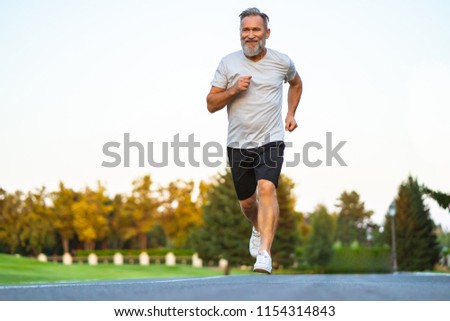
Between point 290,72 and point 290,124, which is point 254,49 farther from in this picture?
point 290,124

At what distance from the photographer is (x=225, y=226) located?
167ft

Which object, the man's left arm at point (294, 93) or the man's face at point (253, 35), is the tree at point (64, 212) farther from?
the man's face at point (253, 35)

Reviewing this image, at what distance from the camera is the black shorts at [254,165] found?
6508 millimetres

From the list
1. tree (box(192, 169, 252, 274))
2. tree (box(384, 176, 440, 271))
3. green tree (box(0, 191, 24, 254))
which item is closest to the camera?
tree (box(384, 176, 440, 271))

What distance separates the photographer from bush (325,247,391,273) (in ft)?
128

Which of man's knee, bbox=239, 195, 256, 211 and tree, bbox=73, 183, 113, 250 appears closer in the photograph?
man's knee, bbox=239, 195, 256, 211

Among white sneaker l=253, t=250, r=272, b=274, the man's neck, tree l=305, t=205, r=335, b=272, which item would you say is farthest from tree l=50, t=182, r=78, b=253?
white sneaker l=253, t=250, r=272, b=274

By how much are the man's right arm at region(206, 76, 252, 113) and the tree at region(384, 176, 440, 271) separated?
145 feet

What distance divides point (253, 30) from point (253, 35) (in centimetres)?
4

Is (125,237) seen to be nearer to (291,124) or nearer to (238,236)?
(238,236)

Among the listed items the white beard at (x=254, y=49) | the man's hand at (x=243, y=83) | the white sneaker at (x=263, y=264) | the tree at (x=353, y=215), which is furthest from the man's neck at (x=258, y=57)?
the tree at (x=353, y=215)

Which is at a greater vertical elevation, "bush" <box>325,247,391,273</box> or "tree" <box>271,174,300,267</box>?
"tree" <box>271,174,300,267</box>

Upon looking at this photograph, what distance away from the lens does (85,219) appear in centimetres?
6053

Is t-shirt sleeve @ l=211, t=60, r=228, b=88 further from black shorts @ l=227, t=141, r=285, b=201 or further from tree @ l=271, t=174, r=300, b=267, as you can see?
tree @ l=271, t=174, r=300, b=267
